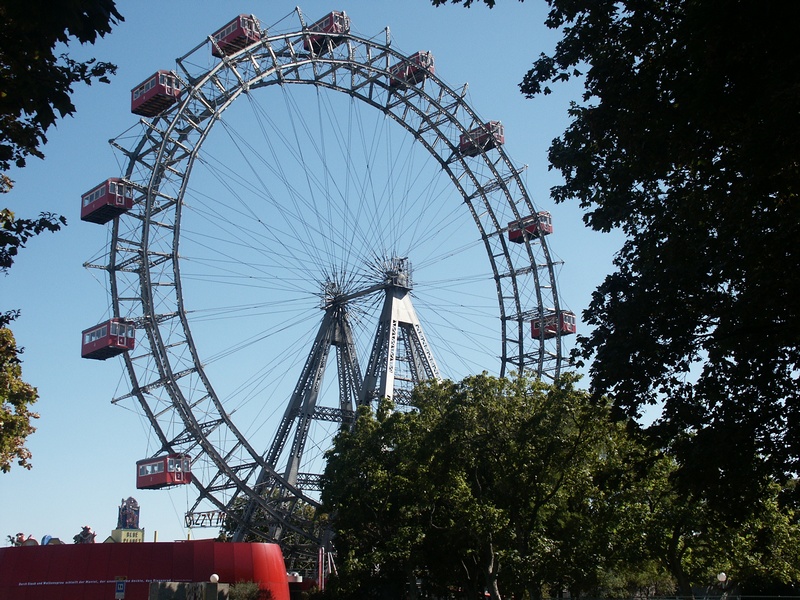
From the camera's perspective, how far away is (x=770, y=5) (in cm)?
1227

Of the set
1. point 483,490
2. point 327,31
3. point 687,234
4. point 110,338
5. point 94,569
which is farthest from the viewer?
point 327,31

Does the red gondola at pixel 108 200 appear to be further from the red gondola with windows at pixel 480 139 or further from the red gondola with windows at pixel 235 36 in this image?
the red gondola with windows at pixel 480 139

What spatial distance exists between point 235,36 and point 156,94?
5.33m

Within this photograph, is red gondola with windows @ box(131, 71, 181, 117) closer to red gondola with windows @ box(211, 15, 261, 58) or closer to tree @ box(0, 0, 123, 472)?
red gondola with windows @ box(211, 15, 261, 58)

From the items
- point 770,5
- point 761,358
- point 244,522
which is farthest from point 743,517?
point 244,522

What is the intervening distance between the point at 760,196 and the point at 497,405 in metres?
19.9

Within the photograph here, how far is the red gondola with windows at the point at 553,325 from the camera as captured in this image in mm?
53719

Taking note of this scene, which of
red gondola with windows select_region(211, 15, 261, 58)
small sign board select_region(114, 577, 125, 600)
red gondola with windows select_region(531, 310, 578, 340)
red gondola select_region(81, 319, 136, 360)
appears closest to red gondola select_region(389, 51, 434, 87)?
red gondola with windows select_region(211, 15, 261, 58)

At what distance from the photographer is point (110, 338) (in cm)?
4291

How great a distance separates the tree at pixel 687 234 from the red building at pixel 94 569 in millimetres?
26928

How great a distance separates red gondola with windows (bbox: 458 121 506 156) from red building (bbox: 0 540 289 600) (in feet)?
93.6

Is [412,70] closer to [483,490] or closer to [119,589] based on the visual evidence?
[483,490]

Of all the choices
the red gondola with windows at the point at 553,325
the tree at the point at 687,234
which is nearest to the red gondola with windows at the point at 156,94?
the red gondola with windows at the point at 553,325

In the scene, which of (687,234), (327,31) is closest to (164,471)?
(327,31)
